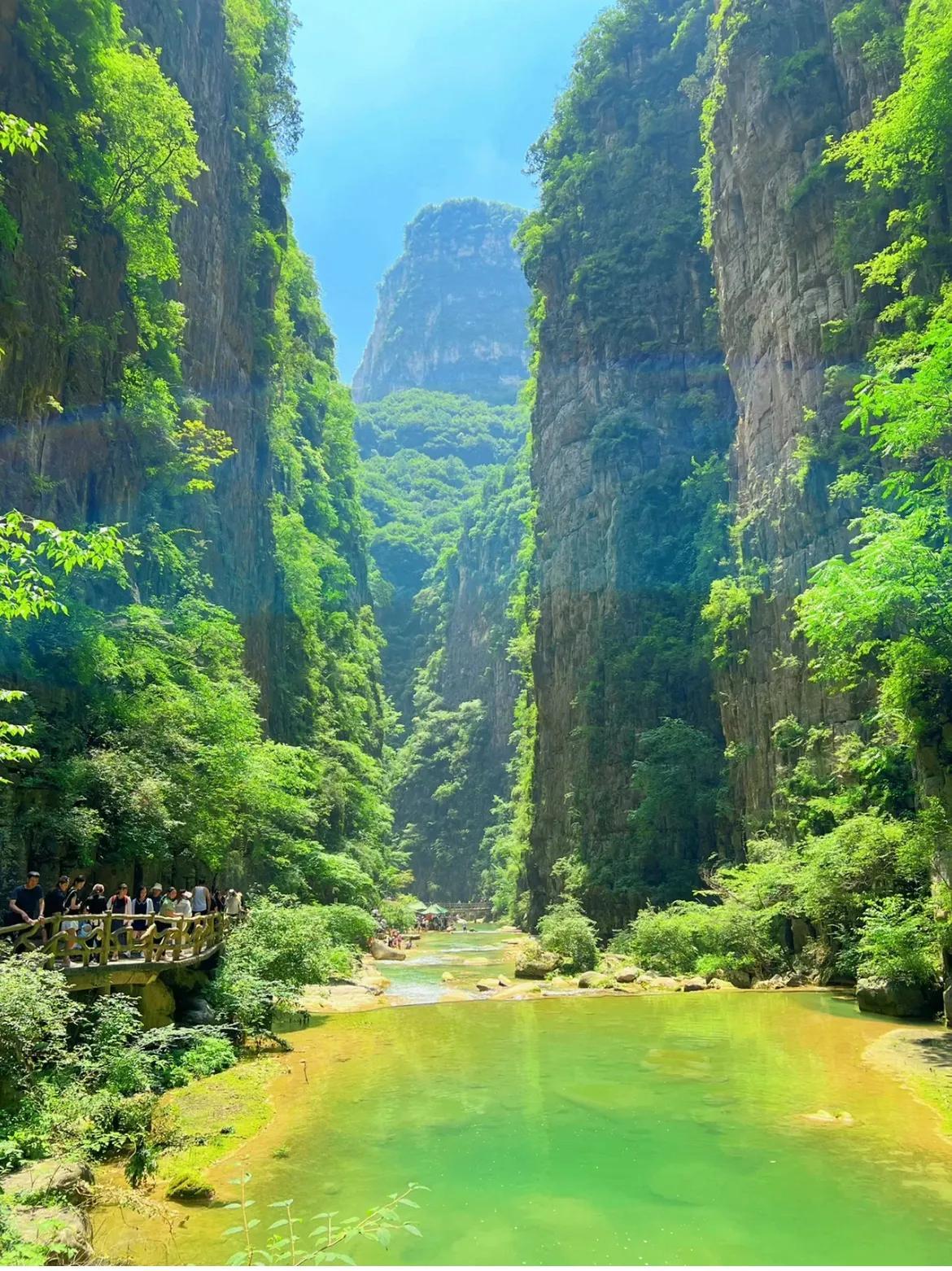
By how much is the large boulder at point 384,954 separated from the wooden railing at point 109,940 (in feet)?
68.0

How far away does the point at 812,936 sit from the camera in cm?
2147

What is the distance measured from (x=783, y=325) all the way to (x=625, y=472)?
1405 centimetres

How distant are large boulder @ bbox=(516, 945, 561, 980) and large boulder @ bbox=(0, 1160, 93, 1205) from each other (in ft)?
64.3

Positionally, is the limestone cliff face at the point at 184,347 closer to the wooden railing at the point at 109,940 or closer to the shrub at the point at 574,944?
the wooden railing at the point at 109,940

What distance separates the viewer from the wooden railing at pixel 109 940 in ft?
35.2

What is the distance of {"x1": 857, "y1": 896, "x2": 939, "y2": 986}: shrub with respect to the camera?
15.0 meters

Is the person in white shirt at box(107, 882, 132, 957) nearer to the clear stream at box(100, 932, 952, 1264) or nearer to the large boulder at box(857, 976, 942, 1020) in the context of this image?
the clear stream at box(100, 932, 952, 1264)

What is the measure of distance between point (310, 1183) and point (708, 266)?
4431cm

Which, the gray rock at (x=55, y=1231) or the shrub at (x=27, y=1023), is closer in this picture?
the gray rock at (x=55, y=1231)

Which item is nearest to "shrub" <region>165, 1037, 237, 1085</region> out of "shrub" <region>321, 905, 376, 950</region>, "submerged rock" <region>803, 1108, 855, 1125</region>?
"submerged rock" <region>803, 1108, 855, 1125</region>

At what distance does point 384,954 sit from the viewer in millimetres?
36125

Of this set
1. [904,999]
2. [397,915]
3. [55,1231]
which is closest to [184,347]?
[904,999]

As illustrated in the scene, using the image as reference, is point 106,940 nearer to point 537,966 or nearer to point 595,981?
point 595,981

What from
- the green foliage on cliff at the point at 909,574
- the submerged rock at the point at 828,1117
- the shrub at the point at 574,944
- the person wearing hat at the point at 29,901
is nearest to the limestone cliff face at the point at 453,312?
the shrub at the point at 574,944
